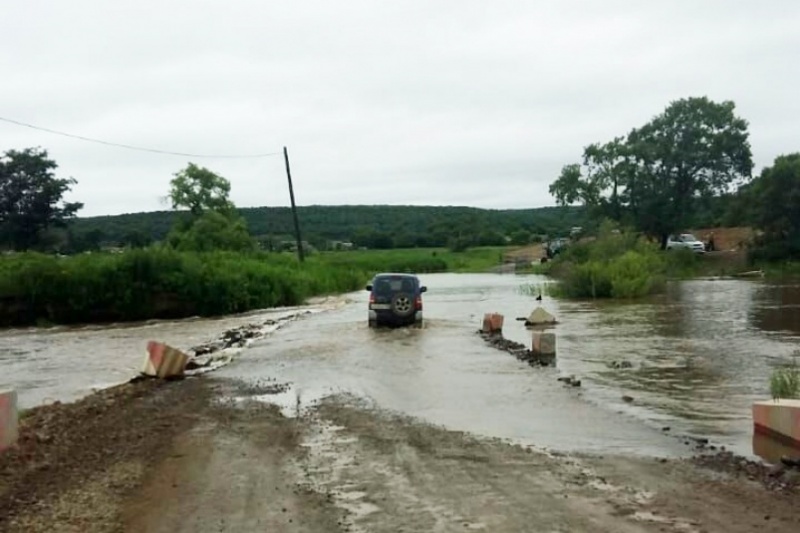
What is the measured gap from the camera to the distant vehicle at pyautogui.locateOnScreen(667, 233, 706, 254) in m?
76.8

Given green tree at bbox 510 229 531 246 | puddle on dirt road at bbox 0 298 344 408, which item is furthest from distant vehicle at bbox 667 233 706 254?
green tree at bbox 510 229 531 246

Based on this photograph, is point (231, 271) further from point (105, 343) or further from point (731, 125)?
point (731, 125)

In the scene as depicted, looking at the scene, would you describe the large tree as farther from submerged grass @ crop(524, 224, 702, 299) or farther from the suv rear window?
the suv rear window

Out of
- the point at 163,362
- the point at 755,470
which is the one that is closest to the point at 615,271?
the point at 163,362

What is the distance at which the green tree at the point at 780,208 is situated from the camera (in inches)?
2611

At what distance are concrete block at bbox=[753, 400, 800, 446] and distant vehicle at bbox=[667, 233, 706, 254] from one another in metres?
65.3

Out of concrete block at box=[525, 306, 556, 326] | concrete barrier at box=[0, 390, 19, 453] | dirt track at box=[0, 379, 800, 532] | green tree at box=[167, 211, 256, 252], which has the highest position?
green tree at box=[167, 211, 256, 252]

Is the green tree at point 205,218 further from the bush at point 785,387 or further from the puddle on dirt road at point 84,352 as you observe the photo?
the bush at point 785,387

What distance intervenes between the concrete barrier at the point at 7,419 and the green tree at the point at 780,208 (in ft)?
210

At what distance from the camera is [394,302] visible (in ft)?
92.8

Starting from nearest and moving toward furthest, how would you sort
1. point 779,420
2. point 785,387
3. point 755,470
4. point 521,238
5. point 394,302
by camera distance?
1. point 755,470
2. point 779,420
3. point 785,387
4. point 394,302
5. point 521,238

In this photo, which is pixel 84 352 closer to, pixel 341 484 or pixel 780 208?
pixel 341 484

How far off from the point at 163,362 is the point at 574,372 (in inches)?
324

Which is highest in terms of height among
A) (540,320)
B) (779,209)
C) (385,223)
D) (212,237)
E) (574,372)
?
(385,223)
